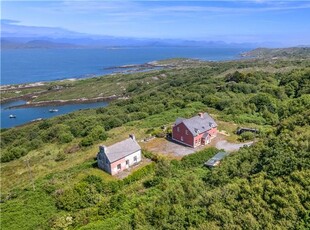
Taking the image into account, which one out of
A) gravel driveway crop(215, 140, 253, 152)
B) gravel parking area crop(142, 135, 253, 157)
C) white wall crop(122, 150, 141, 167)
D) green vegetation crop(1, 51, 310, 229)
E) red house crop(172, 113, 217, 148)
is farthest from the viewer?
red house crop(172, 113, 217, 148)

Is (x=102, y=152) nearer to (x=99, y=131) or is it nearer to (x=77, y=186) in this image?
(x=77, y=186)

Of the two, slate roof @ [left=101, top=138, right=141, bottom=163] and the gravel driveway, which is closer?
slate roof @ [left=101, top=138, right=141, bottom=163]

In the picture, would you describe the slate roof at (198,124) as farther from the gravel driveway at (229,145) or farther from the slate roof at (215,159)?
the slate roof at (215,159)

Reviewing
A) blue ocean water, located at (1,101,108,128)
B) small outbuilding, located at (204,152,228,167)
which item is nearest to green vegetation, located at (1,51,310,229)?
small outbuilding, located at (204,152,228,167)

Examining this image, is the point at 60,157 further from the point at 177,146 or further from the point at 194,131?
the point at 194,131

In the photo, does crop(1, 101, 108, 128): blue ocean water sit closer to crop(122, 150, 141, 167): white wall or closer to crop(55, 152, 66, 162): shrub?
crop(55, 152, 66, 162): shrub
